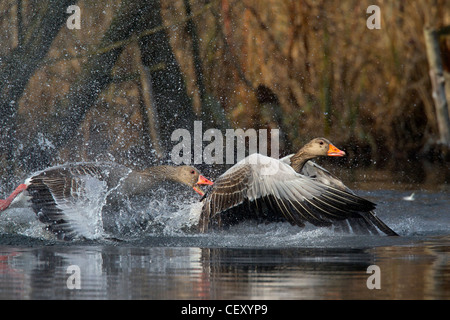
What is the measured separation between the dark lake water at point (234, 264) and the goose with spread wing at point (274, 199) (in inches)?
7.4

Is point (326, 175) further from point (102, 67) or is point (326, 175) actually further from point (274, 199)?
point (102, 67)

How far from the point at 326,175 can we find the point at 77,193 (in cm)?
264

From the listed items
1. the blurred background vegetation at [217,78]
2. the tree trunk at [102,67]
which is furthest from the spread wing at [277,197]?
the blurred background vegetation at [217,78]

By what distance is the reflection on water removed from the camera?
5090 millimetres

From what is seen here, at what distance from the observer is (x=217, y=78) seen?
48.9 feet

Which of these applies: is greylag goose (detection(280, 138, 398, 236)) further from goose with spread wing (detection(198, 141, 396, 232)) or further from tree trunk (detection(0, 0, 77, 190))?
tree trunk (detection(0, 0, 77, 190))

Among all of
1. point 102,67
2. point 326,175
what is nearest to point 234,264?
point 326,175

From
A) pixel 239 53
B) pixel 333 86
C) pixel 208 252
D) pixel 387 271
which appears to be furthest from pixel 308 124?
pixel 387 271

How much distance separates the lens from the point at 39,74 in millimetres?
13523

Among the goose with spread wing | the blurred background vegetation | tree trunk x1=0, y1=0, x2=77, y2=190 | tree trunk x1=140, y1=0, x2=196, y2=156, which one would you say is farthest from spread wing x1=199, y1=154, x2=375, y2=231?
tree trunk x1=140, y1=0, x2=196, y2=156

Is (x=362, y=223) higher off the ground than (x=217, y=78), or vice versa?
(x=217, y=78)

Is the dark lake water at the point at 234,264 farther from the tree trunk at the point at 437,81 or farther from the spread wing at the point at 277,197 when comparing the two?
the tree trunk at the point at 437,81

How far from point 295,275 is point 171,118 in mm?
9709

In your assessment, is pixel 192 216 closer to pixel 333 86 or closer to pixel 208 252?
pixel 208 252
